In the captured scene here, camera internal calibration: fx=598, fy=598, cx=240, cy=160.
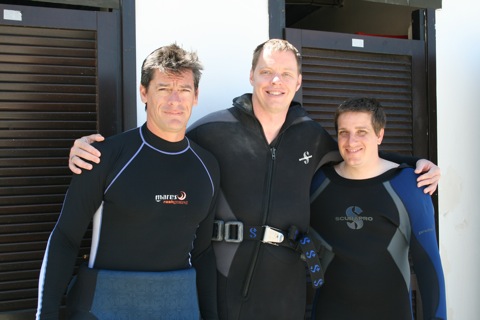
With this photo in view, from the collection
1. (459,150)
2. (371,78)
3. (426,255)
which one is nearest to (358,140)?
(426,255)

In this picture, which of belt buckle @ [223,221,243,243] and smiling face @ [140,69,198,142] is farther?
belt buckle @ [223,221,243,243]

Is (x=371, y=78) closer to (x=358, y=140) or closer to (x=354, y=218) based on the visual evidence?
(x=358, y=140)

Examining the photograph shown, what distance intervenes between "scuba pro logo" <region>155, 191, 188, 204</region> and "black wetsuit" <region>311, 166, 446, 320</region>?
2.77 ft

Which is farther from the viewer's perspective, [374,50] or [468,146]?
[468,146]

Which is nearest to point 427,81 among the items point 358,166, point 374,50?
point 374,50

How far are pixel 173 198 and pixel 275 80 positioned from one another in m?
0.78

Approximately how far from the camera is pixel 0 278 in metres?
2.89

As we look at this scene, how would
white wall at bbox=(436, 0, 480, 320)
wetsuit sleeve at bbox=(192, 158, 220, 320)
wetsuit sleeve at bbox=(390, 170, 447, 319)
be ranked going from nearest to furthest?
1. wetsuit sleeve at bbox=(192, 158, 220, 320)
2. wetsuit sleeve at bbox=(390, 170, 447, 319)
3. white wall at bbox=(436, 0, 480, 320)

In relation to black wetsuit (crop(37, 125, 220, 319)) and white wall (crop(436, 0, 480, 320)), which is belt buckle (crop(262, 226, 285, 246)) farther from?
white wall (crop(436, 0, 480, 320))

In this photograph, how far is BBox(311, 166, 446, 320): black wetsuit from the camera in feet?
9.37

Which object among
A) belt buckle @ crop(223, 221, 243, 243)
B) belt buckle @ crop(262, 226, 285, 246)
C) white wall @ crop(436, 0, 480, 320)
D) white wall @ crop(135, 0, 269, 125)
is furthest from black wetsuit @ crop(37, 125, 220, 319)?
white wall @ crop(436, 0, 480, 320)

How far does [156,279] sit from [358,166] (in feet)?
3.84

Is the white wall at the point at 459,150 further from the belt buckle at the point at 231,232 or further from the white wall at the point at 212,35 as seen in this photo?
the belt buckle at the point at 231,232

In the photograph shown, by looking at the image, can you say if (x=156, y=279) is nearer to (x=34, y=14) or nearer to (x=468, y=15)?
(x=34, y=14)
